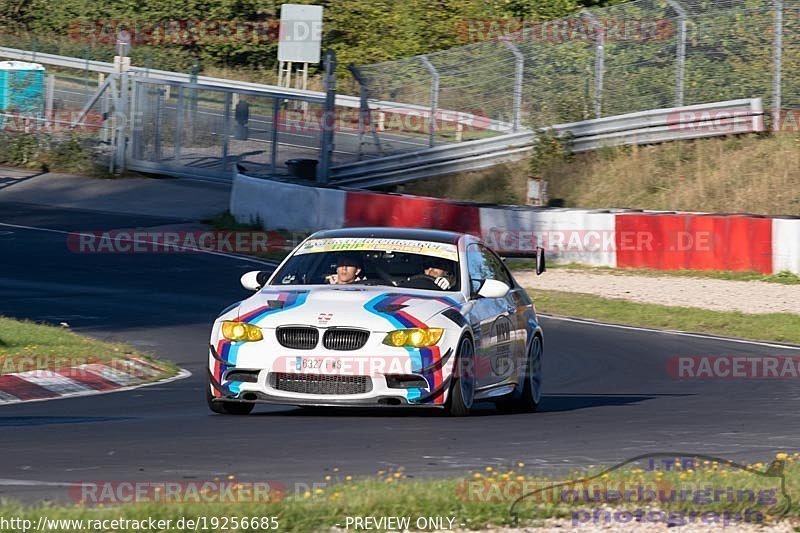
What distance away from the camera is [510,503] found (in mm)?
6445

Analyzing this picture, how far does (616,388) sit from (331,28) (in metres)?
40.3

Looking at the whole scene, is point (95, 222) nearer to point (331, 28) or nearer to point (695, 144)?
point (695, 144)

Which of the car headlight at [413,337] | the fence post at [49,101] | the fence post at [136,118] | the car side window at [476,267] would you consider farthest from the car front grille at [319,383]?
the fence post at [49,101]

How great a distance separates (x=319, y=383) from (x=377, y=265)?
5.04 feet

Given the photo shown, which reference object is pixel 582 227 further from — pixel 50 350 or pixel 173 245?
pixel 50 350

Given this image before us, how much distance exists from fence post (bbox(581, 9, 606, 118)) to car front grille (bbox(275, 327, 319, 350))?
19.8 metres

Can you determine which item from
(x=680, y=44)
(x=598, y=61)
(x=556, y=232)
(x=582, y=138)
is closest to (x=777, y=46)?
(x=680, y=44)

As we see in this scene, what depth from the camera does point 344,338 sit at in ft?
32.6

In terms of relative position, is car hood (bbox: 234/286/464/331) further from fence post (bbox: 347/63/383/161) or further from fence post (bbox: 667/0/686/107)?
fence post (bbox: 347/63/383/161)

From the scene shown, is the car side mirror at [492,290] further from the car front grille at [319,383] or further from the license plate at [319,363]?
Result: the license plate at [319,363]

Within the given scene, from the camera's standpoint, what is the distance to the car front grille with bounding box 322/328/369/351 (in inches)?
390

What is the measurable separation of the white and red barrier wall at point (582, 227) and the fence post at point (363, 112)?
352 cm

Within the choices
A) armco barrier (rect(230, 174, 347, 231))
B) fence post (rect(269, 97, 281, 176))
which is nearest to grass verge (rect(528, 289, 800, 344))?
armco barrier (rect(230, 174, 347, 231))

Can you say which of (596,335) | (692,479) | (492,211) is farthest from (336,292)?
(492,211)
